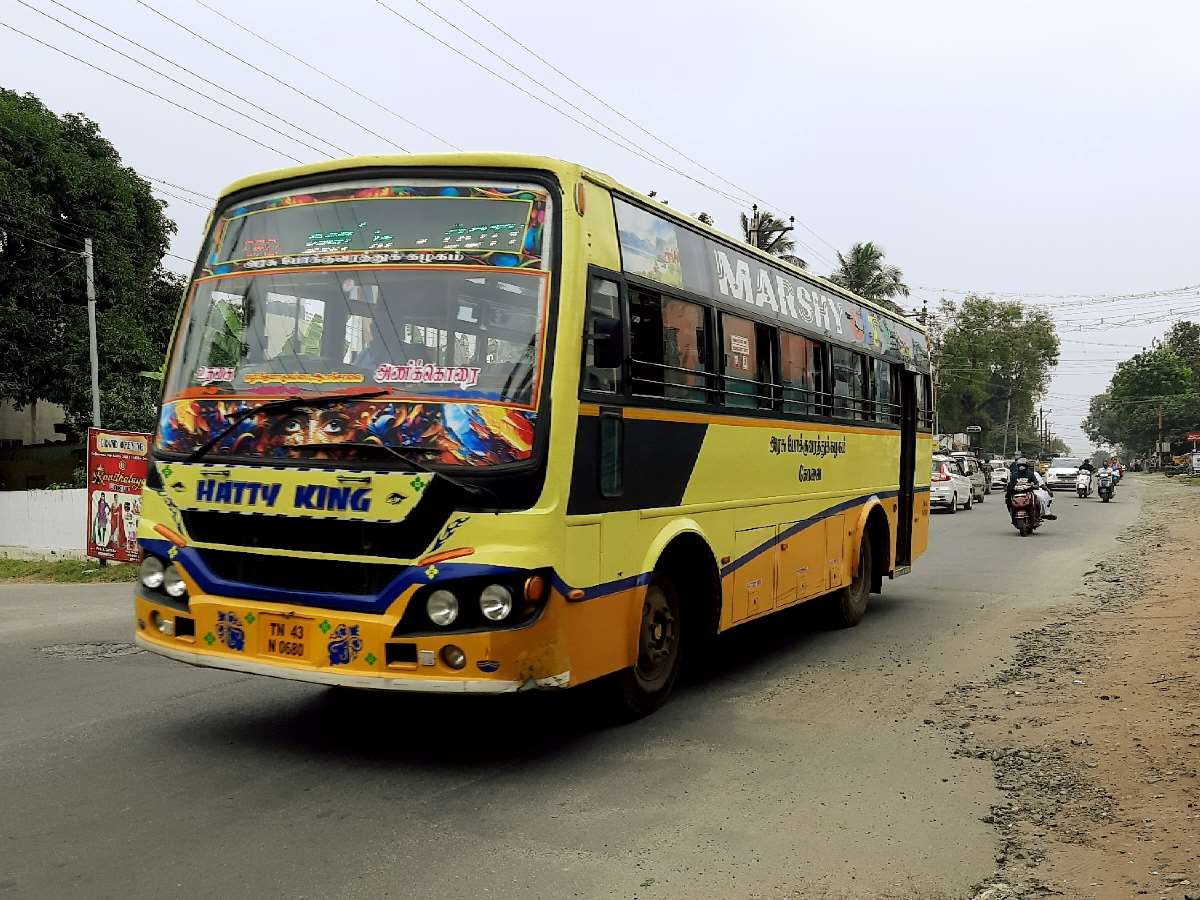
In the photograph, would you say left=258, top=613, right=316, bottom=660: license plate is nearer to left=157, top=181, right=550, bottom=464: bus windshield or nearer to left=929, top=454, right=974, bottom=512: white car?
left=157, top=181, right=550, bottom=464: bus windshield

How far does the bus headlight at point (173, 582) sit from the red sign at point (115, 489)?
30.8ft

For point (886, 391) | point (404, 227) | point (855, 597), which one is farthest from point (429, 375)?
point (886, 391)

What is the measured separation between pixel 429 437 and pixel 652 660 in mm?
2224

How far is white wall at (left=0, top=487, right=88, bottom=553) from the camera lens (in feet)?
67.1

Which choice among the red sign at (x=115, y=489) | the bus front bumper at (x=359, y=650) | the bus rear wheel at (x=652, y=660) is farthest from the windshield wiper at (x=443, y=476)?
the red sign at (x=115, y=489)

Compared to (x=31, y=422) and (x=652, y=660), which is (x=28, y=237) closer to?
(x=31, y=422)

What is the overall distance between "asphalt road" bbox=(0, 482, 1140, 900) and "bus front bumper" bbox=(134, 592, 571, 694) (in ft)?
1.62

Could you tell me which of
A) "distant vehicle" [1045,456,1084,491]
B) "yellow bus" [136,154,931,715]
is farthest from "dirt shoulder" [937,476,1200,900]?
"distant vehicle" [1045,456,1084,491]

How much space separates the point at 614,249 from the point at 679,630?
7.83 ft

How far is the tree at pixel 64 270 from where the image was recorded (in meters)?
28.3

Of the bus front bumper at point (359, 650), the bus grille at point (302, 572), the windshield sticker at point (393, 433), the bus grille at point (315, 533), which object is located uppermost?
the windshield sticker at point (393, 433)

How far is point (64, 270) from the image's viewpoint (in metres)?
28.9

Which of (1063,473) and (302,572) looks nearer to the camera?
(302,572)

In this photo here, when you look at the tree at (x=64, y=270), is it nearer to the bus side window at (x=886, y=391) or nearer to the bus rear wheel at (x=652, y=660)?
the bus side window at (x=886, y=391)
